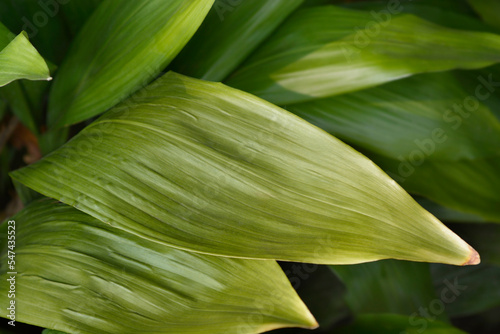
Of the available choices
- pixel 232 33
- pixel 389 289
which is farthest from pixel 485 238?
pixel 232 33

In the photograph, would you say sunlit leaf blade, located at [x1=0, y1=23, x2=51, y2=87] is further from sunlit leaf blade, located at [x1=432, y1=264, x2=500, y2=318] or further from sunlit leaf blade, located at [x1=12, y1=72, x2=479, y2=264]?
sunlit leaf blade, located at [x1=432, y1=264, x2=500, y2=318]

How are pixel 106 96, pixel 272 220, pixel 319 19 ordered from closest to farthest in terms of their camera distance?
1. pixel 272 220
2. pixel 106 96
3. pixel 319 19

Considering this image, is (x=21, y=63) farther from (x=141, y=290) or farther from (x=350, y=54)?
(x=350, y=54)

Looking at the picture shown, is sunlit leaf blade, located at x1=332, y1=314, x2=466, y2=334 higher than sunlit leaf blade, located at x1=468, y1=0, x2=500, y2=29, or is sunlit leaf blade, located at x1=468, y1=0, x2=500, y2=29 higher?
sunlit leaf blade, located at x1=468, y1=0, x2=500, y2=29

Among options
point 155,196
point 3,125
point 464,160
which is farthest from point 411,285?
point 3,125

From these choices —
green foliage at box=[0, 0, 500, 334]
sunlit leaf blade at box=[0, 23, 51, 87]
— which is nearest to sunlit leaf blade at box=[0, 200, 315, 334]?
green foliage at box=[0, 0, 500, 334]

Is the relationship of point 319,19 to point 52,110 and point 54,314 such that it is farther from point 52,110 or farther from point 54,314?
point 54,314
